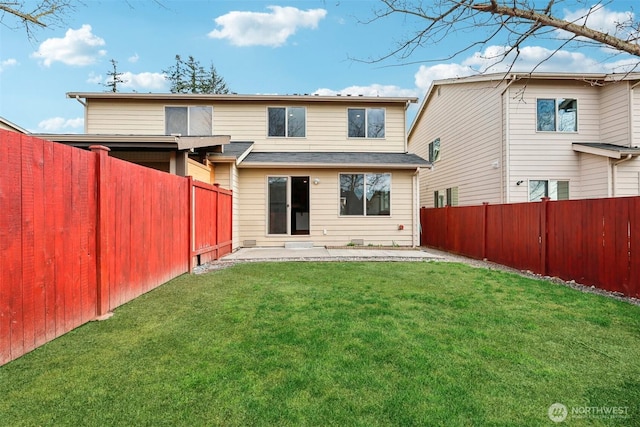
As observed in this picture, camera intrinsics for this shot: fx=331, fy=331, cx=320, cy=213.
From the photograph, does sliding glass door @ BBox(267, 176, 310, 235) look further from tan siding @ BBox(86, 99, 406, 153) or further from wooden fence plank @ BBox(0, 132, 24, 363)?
wooden fence plank @ BBox(0, 132, 24, 363)

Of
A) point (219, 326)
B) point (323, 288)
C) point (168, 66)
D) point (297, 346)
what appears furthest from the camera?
point (168, 66)

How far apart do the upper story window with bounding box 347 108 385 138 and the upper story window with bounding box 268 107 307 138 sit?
1.70 metres

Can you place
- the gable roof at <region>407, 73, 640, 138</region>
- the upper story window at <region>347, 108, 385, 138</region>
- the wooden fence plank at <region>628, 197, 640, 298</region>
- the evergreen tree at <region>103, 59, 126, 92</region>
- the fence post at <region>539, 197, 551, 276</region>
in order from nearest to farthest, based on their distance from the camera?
1. the wooden fence plank at <region>628, 197, 640, 298</region>
2. the fence post at <region>539, 197, 551, 276</region>
3. the gable roof at <region>407, 73, 640, 138</region>
4. the upper story window at <region>347, 108, 385, 138</region>
5. the evergreen tree at <region>103, 59, 126, 92</region>

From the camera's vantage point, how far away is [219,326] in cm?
344

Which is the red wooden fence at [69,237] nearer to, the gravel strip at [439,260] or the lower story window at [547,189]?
the gravel strip at [439,260]

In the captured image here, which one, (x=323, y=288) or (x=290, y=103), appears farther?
(x=290, y=103)

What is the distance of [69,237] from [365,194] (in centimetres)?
878

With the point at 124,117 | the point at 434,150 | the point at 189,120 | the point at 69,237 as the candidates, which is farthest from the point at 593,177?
the point at 124,117

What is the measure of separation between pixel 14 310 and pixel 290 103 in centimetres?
1042

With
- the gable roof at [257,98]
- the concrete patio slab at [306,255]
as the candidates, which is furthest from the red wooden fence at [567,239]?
the gable roof at [257,98]

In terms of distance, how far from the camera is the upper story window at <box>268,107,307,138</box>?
38.9ft

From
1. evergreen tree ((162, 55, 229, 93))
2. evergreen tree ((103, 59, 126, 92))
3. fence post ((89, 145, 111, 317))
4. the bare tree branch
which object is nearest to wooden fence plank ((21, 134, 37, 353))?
fence post ((89, 145, 111, 317))

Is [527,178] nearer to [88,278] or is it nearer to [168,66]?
[88,278]

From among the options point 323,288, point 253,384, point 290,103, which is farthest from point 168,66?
point 253,384
